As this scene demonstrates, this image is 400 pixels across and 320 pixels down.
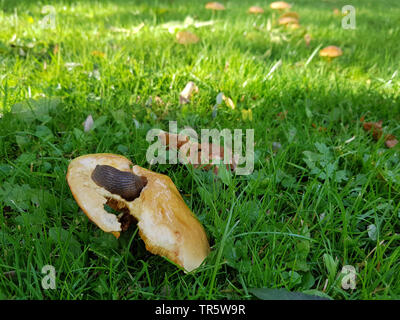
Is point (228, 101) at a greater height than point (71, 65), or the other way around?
point (71, 65)

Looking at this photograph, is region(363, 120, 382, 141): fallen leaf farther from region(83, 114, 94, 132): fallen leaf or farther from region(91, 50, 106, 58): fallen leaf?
region(91, 50, 106, 58): fallen leaf

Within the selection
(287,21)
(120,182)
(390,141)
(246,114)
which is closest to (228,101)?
(246,114)

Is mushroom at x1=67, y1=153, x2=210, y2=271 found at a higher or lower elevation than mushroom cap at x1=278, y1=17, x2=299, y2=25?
lower

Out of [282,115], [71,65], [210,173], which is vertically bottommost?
[210,173]

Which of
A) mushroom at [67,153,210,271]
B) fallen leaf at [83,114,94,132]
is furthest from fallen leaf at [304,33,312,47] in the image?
mushroom at [67,153,210,271]

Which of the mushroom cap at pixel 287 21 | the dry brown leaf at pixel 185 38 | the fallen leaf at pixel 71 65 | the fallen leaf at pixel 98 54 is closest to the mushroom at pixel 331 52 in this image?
the mushroom cap at pixel 287 21

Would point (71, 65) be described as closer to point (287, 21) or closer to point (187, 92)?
point (187, 92)

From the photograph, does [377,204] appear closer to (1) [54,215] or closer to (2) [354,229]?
(2) [354,229]
